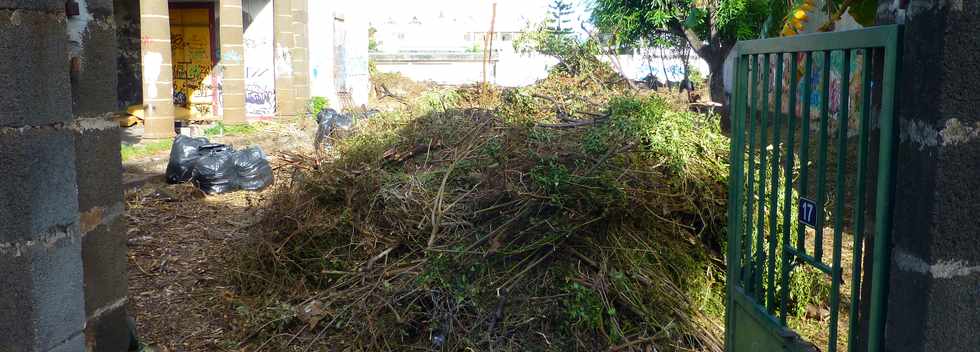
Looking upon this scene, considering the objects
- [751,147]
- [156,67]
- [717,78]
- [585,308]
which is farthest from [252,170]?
[717,78]

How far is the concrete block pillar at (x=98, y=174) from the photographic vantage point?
13.5ft

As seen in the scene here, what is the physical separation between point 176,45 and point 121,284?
1369 cm

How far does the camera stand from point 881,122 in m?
2.27

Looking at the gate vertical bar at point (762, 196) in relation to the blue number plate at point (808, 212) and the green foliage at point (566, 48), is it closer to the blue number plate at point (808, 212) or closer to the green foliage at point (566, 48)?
the blue number plate at point (808, 212)

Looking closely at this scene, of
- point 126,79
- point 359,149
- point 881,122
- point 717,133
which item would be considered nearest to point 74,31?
point 359,149

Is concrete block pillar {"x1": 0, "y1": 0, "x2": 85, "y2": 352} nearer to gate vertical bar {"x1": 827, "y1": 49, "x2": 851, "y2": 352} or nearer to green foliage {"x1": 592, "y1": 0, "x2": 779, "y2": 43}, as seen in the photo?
gate vertical bar {"x1": 827, "y1": 49, "x2": 851, "y2": 352}

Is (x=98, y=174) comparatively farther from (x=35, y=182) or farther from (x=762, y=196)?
(x=762, y=196)

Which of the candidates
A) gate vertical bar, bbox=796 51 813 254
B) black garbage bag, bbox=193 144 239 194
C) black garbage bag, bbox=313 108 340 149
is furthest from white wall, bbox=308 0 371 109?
gate vertical bar, bbox=796 51 813 254

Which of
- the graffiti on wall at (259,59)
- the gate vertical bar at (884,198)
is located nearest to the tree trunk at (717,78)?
the graffiti on wall at (259,59)

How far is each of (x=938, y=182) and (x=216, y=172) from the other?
26.2 ft

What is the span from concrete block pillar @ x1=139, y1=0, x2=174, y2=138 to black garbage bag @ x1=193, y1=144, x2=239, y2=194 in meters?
4.31

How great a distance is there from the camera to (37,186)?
3262 mm

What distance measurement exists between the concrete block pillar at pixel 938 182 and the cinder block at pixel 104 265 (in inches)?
143

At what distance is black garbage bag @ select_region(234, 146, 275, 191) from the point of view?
30.1ft
